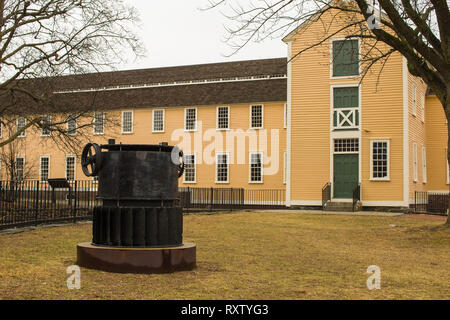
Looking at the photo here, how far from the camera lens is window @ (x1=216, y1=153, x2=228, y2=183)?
36.3 meters

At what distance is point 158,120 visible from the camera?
39469 millimetres

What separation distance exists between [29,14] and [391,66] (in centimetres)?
1747

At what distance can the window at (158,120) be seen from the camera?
129ft

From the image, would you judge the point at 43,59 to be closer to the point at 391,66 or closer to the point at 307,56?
the point at 307,56

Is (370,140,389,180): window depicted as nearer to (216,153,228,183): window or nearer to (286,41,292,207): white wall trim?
(286,41,292,207): white wall trim

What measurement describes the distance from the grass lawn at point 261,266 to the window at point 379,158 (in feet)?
34.4

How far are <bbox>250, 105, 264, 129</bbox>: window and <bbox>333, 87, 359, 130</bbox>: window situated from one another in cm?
785

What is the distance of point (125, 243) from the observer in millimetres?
9023

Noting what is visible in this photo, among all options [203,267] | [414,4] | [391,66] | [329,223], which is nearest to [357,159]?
[391,66]

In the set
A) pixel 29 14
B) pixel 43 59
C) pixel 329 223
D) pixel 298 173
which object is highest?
pixel 29 14

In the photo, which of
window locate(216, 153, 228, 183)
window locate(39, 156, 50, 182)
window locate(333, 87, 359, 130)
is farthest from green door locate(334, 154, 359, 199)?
window locate(39, 156, 50, 182)

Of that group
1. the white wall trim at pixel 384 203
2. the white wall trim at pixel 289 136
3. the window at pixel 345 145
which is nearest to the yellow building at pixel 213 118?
the white wall trim at pixel 289 136

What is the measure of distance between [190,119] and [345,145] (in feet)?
42.1

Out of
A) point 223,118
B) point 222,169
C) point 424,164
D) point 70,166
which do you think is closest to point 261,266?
point 424,164
